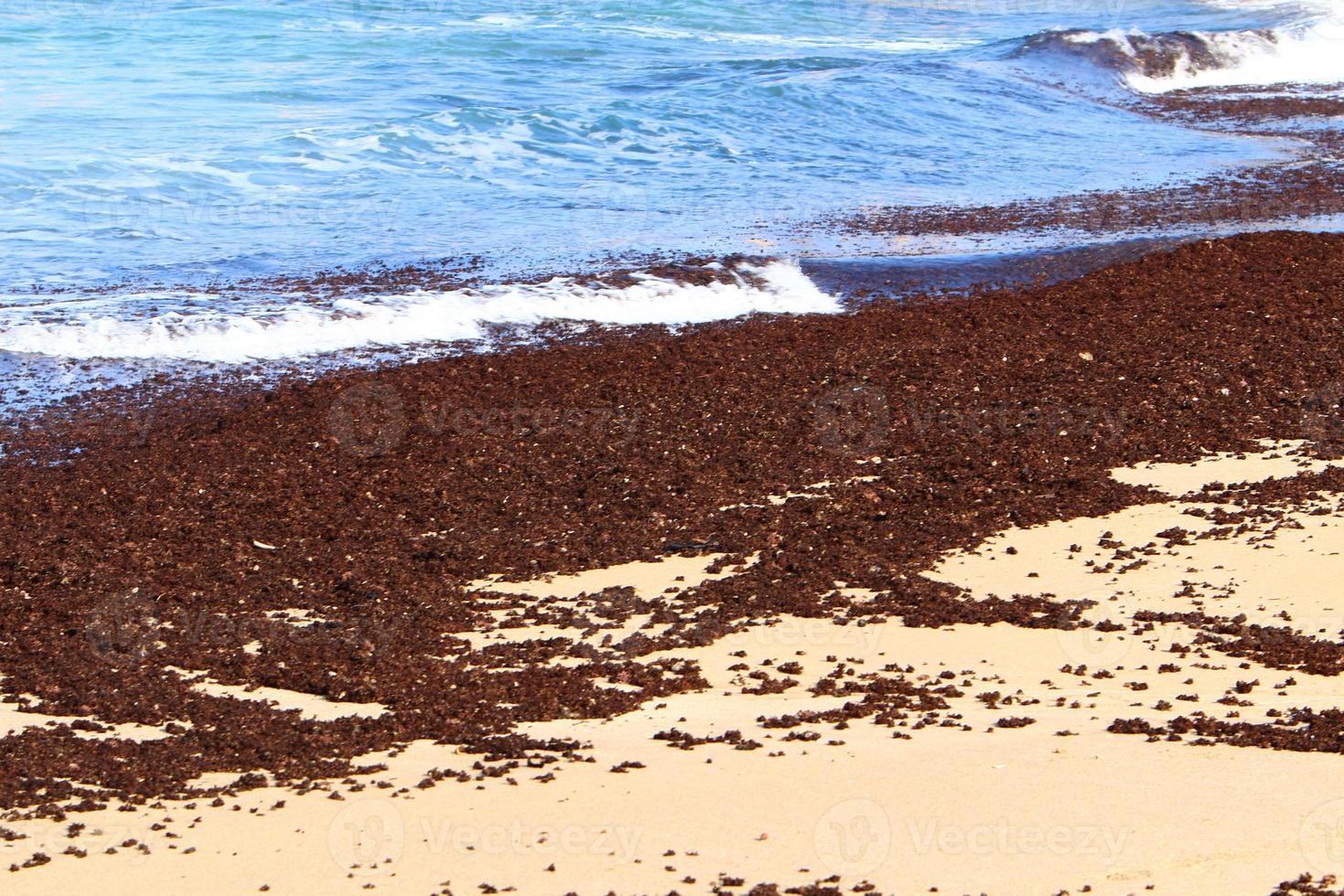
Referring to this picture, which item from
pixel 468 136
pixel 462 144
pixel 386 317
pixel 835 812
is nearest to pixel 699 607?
pixel 835 812

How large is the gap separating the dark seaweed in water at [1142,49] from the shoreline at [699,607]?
17.9 metres

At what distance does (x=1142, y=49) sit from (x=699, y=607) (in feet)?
79.0

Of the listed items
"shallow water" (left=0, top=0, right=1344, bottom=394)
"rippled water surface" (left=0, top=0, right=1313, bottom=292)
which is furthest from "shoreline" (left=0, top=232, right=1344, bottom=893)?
"rippled water surface" (left=0, top=0, right=1313, bottom=292)

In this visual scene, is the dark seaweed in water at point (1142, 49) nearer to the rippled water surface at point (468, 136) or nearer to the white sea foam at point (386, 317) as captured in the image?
the rippled water surface at point (468, 136)

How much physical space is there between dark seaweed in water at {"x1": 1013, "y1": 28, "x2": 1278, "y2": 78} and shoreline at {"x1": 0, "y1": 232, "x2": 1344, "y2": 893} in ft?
58.6

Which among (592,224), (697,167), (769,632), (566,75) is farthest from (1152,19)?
(769,632)

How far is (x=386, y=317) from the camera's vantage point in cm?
1075

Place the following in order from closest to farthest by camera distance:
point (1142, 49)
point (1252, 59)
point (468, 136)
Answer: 1. point (468, 136)
2. point (1142, 49)
3. point (1252, 59)

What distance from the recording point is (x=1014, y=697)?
493 centimetres

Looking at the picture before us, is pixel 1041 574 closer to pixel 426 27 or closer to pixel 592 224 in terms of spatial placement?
pixel 592 224

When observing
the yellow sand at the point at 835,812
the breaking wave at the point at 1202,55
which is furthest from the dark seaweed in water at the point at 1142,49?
the yellow sand at the point at 835,812

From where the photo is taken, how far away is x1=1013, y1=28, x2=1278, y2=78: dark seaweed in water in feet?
85.6

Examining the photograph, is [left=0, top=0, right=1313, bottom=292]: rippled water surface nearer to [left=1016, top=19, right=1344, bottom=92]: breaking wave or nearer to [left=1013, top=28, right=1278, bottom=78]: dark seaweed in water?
[left=1013, top=28, right=1278, bottom=78]: dark seaweed in water

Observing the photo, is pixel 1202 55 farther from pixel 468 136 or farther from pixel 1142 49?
pixel 468 136
